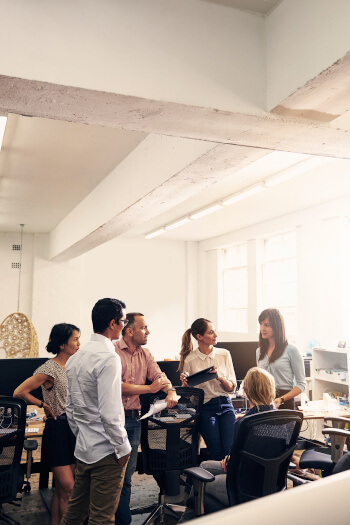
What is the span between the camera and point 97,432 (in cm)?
239

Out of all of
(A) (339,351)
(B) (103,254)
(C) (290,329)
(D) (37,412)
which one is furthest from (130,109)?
(B) (103,254)

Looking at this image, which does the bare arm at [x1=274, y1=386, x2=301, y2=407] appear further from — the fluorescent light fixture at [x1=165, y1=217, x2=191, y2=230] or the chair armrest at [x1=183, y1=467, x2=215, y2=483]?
the fluorescent light fixture at [x1=165, y1=217, x2=191, y2=230]

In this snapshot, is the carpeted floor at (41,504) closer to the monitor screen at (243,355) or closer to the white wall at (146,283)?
the monitor screen at (243,355)

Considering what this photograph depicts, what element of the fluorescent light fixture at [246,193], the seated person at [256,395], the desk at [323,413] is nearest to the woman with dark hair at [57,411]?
the seated person at [256,395]

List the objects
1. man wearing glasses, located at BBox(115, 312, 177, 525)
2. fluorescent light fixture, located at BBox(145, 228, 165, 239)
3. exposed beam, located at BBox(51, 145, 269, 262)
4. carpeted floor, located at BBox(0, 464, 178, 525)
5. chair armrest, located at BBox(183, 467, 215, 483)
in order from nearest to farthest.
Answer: chair armrest, located at BBox(183, 467, 215, 483)
man wearing glasses, located at BBox(115, 312, 177, 525)
exposed beam, located at BBox(51, 145, 269, 262)
carpeted floor, located at BBox(0, 464, 178, 525)
fluorescent light fixture, located at BBox(145, 228, 165, 239)

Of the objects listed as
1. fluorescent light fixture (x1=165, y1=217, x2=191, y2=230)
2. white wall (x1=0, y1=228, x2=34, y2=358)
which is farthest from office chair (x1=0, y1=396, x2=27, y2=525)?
white wall (x1=0, y1=228, x2=34, y2=358)

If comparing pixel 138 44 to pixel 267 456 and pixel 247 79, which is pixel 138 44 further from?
pixel 267 456

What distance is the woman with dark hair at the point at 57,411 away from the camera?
A: 293 cm

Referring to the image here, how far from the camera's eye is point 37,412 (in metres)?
4.25

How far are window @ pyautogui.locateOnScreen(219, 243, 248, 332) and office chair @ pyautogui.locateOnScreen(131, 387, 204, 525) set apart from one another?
687cm

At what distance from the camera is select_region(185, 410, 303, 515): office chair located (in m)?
2.38

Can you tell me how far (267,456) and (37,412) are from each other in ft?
8.44

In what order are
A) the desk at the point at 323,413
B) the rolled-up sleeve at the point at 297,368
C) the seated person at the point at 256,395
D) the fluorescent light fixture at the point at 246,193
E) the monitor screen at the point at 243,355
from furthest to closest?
the fluorescent light fixture at the point at 246,193 → the monitor screen at the point at 243,355 → the desk at the point at 323,413 → the rolled-up sleeve at the point at 297,368 → the seated person at the point at 256,395

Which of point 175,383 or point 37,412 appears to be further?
point 175,383
